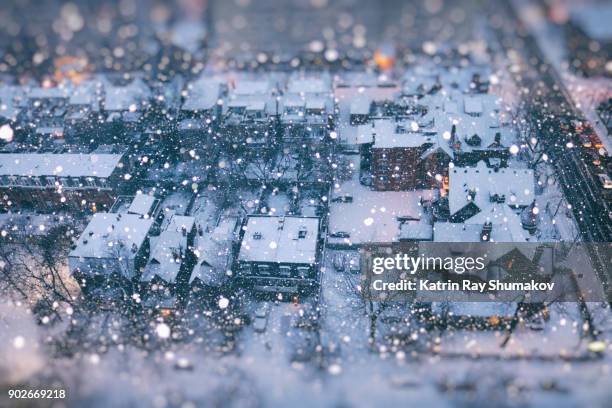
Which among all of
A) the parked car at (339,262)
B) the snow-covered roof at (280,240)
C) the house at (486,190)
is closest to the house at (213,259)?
the snow-covered roof at (280,240)

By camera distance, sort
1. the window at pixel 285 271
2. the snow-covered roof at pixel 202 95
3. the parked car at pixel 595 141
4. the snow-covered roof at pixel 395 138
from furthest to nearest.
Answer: the snow-covered roof at pixel 202 95 → the parked car at pixel 595 141 → the snow-covered roof at pixel 395 138 → the window at pixel 285 271

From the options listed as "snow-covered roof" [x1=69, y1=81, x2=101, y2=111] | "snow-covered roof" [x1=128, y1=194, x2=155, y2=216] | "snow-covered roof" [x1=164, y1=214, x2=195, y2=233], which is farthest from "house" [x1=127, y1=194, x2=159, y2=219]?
"snow-covered roof" [x1=69, y1=81, x2=101, y2=111]

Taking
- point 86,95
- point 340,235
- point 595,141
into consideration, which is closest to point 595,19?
point 595,141

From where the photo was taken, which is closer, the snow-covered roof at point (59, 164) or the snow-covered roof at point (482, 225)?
the snow-covered roof at point (482, 225)

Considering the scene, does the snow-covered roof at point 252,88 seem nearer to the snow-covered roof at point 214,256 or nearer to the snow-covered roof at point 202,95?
the snow-covered roof at point 202,95

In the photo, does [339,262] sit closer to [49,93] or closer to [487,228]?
[487,228]

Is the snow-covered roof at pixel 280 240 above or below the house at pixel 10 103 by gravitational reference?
A: below

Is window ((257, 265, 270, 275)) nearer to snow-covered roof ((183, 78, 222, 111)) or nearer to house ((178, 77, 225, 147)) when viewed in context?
house ((178, 77, 225, 147))

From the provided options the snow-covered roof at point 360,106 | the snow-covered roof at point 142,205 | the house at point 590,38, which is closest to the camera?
the snow-covered roof at point 142,205
